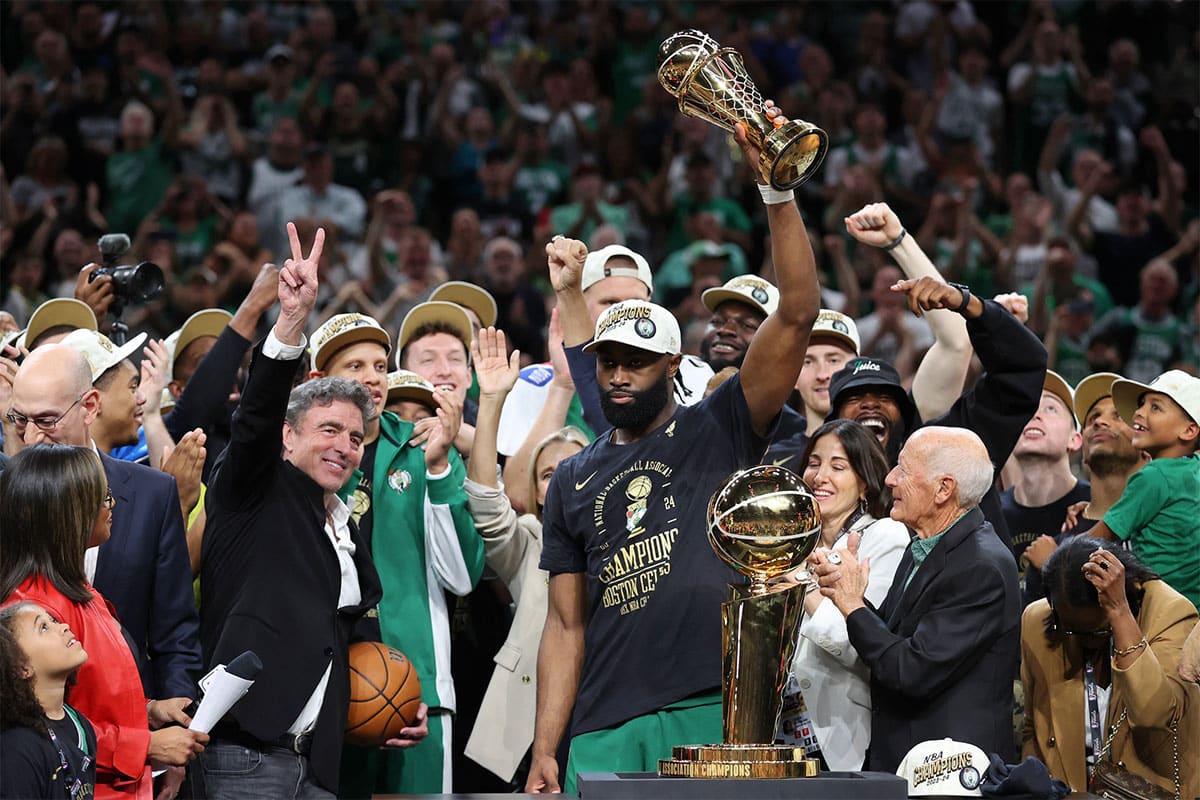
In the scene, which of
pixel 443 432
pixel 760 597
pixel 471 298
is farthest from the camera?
pixel 471 298

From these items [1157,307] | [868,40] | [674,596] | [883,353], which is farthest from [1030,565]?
[868,40]

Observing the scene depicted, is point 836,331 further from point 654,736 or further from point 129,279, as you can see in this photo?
point 129,279

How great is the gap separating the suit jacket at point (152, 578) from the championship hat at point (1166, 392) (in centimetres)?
352

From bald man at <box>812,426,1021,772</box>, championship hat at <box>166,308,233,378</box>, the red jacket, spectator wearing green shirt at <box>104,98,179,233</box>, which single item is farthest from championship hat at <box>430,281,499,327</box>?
spectator wearing green shirt at <box>104,98,179,233</box>

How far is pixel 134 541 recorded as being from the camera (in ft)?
15.1

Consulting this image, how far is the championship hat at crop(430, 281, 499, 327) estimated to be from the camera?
7.33m

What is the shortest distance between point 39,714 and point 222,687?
2.36 feet

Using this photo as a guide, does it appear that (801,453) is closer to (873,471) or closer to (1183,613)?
(873,471)

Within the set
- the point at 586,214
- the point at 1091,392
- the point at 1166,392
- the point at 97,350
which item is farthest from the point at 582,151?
the point at 97,350

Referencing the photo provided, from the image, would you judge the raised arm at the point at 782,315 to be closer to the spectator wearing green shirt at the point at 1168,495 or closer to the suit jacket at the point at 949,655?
the suit jacket at the point at 949,655

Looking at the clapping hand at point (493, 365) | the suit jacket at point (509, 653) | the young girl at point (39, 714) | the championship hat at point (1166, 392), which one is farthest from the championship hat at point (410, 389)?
the championship hat at point (1166, 392)

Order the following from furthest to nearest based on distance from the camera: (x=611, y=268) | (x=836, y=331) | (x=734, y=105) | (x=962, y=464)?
(x=611, y=268) < (x=836, y=331) < (x=962, y=464) < (x=734, y=105)

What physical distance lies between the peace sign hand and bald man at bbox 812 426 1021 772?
171cm

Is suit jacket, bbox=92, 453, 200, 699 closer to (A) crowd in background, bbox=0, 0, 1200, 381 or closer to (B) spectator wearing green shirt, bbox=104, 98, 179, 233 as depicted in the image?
(A) crowd in background, bbox=0, 0, 1200, 381
